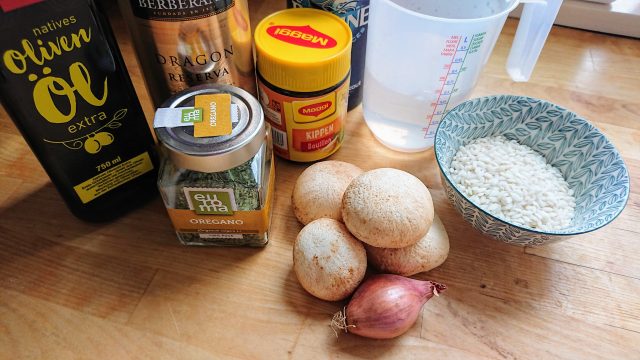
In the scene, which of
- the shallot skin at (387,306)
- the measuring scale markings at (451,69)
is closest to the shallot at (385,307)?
the shallot skin at (387,306)

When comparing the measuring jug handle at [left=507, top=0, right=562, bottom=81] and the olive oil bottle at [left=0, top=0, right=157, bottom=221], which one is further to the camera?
the measuring jug handle at [left=507, top=0, right=562, bottom=81]

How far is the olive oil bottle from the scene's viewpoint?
0.44 metres

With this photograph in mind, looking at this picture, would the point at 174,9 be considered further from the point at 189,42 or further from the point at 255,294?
the point at 255,294

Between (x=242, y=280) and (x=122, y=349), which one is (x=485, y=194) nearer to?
(x=242, y=280)

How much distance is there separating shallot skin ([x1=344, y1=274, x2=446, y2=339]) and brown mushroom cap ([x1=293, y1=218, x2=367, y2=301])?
2 cm

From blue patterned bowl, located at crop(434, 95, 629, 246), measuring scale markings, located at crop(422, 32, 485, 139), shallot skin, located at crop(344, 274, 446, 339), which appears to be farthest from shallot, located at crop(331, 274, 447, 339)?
measuring scale markings, located at crop(422, 32, 485, 139)

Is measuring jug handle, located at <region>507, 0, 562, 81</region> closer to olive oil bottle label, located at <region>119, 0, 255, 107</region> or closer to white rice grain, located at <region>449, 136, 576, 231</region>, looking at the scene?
white rice grain, located at <region>449, 136, 576, 231</region>

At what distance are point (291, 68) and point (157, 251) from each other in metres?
0.28

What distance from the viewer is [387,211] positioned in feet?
1.60

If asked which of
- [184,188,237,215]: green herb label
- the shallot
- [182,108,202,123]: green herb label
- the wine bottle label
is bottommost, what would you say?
the shallot

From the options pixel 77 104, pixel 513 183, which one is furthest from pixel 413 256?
pixel 77 104

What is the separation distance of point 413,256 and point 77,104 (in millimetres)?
397

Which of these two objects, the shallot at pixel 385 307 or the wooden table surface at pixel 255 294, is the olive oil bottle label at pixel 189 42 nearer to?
the wooden table surface at pixel 255 294

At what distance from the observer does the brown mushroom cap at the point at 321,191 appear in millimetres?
557
